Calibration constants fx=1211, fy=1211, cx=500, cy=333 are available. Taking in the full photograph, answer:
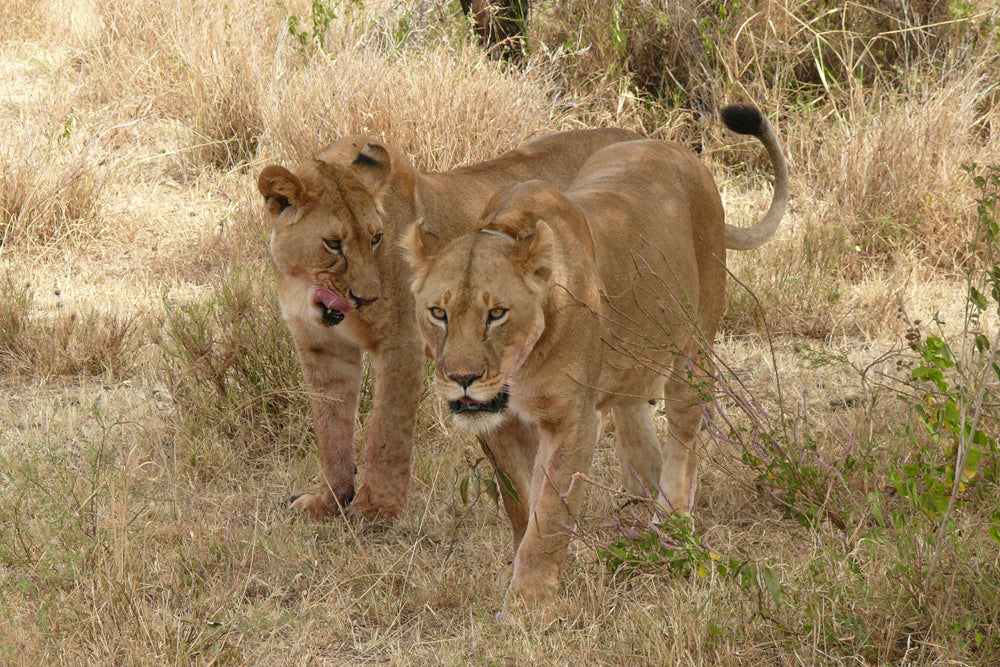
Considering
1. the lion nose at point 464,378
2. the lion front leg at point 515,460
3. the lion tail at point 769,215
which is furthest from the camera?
the lion tail at point 769,215

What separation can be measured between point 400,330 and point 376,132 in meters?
2.53

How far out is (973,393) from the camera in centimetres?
268

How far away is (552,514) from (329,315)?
1025 mm

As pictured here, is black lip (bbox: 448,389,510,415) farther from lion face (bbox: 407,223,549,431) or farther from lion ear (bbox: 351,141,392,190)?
lion ear (bbox: 351,141,392,190)

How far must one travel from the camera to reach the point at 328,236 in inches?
139

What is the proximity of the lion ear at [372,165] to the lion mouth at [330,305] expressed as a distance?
35 cm

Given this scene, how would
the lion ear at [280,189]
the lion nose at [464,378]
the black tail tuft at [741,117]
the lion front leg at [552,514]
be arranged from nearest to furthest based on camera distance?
the lion nose at [464,378]
the lion front leg at [552,514]
the lion ear at [280,189]
the black tail tuft at [741,117]

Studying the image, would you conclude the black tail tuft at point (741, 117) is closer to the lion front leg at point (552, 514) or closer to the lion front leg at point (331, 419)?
the lion front leg at point (552, 514)

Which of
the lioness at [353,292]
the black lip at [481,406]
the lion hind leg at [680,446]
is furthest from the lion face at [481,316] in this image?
the lion hind leg at [680,446]

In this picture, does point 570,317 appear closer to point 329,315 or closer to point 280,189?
point 329,315

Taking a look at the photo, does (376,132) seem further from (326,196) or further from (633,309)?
(633,309)

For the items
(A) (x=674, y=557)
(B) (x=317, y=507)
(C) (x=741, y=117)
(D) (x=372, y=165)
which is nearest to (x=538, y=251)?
(A) (x=674, y=557)

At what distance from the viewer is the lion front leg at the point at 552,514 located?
2932 mm

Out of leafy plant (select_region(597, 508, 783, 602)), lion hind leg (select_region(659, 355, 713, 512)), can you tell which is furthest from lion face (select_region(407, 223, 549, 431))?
lion hind leg (select_region(659, 355, 713, 512))
